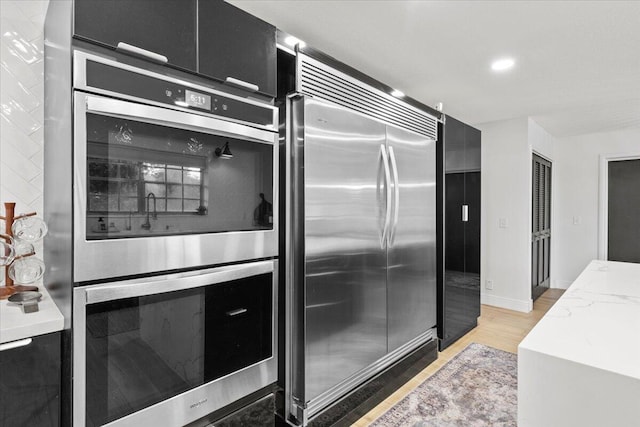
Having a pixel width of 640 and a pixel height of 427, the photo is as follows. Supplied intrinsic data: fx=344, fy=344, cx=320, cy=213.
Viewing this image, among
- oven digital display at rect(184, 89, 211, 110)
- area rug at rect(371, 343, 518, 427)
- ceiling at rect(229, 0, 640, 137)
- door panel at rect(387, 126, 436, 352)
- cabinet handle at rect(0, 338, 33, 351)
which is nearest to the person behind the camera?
cabinet handle at rect(0, 338, 33, 351)

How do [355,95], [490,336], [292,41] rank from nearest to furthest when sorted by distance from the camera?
1. [292,41]
2. [355,95]
3. [490,336]

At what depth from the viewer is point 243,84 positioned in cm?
145

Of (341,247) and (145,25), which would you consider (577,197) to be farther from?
(145,25)

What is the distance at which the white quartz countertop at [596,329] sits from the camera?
2.78 ft

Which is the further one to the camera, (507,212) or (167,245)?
(507,212)

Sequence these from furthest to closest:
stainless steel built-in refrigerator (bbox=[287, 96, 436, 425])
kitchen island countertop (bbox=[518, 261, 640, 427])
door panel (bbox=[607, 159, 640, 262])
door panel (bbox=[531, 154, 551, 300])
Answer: door panel (bbox=[607, 159, 640, 262]) < door panel (bbox=[531, 154, 551, 300]) < stainless steel built-in refrigerator (bbox=[287, 96, 436, 425]) < kitchen island countertop (bbox=[518, 261, 640, 427])

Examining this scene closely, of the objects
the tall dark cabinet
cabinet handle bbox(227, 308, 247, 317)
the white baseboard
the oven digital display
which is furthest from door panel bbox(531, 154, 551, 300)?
the oven digital display

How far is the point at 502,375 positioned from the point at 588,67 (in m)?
2.64

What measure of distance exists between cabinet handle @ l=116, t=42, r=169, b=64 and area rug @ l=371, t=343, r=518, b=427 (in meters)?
2.27

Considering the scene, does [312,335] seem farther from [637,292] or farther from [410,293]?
[637,292]

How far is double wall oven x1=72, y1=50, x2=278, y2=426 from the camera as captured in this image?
109 cm

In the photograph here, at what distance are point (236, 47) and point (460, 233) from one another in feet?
9.28

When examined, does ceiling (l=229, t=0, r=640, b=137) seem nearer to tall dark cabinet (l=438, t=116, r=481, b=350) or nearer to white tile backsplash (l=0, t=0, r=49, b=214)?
tall dark cabinet (l=438, t=116, r=481, b=350)

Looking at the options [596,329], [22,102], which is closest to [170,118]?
[22,102]
